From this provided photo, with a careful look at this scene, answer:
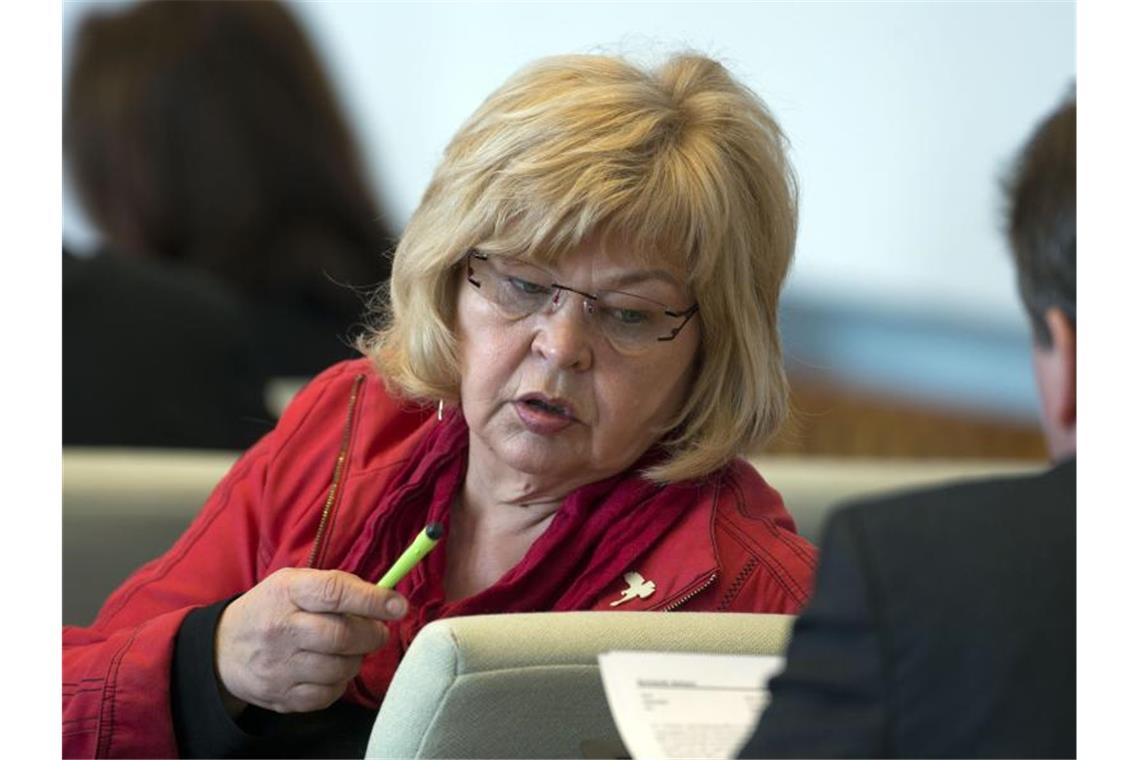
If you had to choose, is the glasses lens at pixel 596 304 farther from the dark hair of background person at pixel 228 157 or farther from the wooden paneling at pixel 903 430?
the wooden paneling at pixel 903 430

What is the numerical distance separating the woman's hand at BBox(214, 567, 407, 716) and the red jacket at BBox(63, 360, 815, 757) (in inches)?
4.0

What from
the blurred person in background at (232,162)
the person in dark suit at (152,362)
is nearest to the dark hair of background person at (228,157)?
the blurred person in background at (232,162)

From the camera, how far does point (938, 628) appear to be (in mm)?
1051

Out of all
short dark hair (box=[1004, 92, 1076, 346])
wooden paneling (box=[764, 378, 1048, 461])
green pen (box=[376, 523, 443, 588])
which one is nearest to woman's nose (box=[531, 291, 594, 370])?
green pen (box=[376, 523, 443, 588])

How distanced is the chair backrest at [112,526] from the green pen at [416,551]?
1.02 metres

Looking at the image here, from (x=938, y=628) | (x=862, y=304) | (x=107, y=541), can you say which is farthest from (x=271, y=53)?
(x=938, y=628)

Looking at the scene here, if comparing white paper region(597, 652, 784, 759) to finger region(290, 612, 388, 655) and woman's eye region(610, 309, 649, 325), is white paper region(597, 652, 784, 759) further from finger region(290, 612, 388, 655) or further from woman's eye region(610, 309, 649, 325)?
woman's eye region(610, 309, 649, 325)

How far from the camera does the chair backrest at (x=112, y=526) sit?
265 centimetres

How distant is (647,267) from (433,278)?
0.79ft

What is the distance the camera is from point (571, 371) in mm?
1885

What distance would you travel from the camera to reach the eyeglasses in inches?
73.5

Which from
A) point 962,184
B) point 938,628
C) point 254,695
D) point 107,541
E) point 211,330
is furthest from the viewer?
point 962,184
